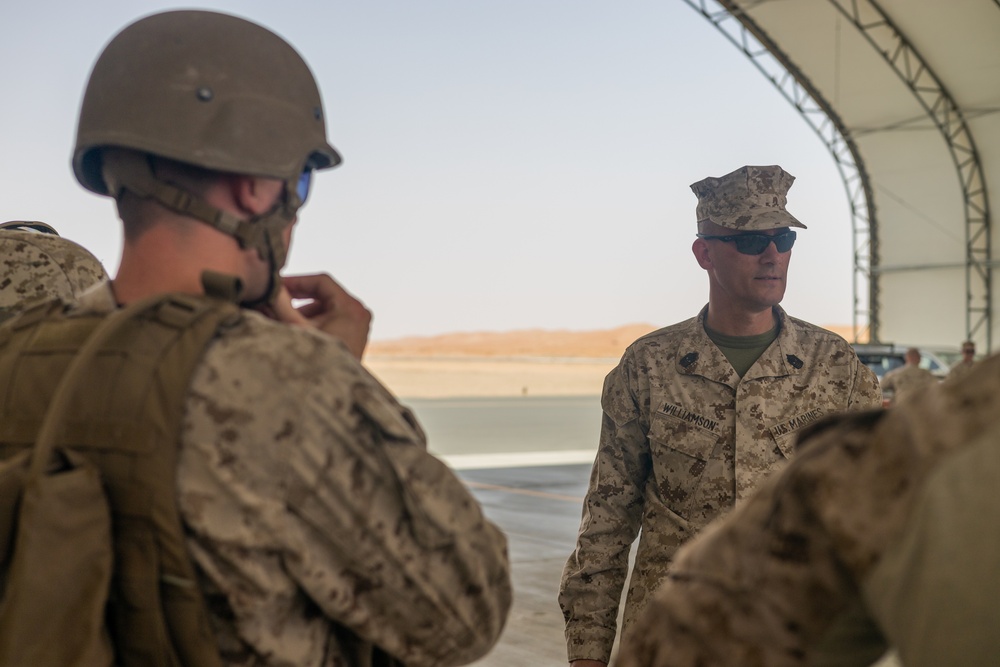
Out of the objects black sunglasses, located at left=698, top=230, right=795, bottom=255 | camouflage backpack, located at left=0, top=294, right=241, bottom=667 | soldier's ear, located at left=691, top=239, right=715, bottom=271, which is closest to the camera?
camouflage backpack, located at left=0, top=294, right=241, bottom=667

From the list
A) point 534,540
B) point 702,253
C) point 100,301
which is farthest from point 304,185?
point 534,540

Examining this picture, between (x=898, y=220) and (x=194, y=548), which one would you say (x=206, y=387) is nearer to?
(x=194, y=548)

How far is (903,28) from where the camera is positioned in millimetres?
18281

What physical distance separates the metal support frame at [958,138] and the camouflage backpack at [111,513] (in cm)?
1808

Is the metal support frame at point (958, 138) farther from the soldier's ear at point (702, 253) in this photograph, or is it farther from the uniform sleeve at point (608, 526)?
the uniform sleeve at point (608, 526)

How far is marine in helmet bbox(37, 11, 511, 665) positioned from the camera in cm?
138

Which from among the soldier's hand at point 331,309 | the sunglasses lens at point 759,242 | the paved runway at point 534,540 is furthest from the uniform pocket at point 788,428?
the paved runway at point 534,540

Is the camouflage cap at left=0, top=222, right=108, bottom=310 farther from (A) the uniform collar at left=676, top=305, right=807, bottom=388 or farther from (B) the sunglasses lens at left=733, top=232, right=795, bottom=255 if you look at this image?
(B) the sunglasses lens at left=733, top=232, right=795, bottom=255

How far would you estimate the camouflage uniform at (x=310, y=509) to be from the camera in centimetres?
137

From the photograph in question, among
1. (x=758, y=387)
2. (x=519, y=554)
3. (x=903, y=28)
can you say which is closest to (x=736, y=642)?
(x=758, y=387)

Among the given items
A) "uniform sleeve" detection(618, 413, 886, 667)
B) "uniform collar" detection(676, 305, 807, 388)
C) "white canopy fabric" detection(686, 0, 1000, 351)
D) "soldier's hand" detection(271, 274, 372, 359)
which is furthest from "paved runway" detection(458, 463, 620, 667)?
"white canopy fabric" detection(686, 0, 1000, 351)

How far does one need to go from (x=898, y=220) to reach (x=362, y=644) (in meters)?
22.4

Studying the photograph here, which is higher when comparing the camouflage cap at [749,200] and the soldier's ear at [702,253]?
the camouflage cap at [749,200]

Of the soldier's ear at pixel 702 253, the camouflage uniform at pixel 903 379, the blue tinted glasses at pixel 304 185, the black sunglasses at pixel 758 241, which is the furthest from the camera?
the camouflage uniform at pixel 903 379
